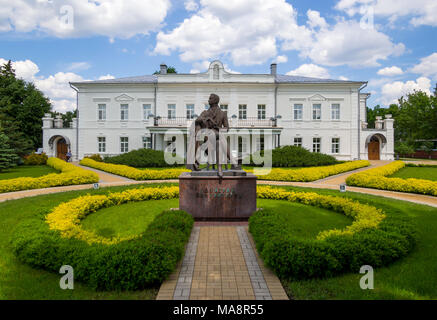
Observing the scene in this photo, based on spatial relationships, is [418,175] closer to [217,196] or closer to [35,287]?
[217,196]

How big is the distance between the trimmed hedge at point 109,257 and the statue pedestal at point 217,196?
1.93 meters

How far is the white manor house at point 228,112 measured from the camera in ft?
83.7

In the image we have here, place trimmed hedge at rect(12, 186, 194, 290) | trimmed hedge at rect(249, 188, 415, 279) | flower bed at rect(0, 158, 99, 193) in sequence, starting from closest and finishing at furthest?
1. trimmed hedge at rect(12, 186, 194, 290)
2. trimmed hedge at rect(249, 188, 415, 279)
3. flower bed at rect(0, 158, 99, 193)

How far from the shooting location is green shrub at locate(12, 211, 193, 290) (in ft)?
11.5

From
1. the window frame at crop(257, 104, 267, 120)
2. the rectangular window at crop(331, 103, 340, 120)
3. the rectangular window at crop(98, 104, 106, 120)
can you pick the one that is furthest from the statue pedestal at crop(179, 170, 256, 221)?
the rectangular window at crop(98, 104, 106, 120)

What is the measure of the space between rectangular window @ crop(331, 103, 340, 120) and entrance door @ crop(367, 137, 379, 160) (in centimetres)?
447

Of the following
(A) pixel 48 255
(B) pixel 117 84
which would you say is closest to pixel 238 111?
(B) pixel 117 84

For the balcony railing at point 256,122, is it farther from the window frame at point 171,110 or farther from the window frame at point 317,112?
the window frame at point 171,110

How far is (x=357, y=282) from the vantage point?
359cm

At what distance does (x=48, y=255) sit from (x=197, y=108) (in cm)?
2285

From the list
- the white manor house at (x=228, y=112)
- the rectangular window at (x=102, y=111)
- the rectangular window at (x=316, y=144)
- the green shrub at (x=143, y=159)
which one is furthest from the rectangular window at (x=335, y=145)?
the rectangular window at (x=102, y=111)

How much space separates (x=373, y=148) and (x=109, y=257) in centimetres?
2874

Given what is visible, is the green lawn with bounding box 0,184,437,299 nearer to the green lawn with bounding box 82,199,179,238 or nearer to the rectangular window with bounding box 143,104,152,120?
the green lawn with bounding box 82,199,179,238
